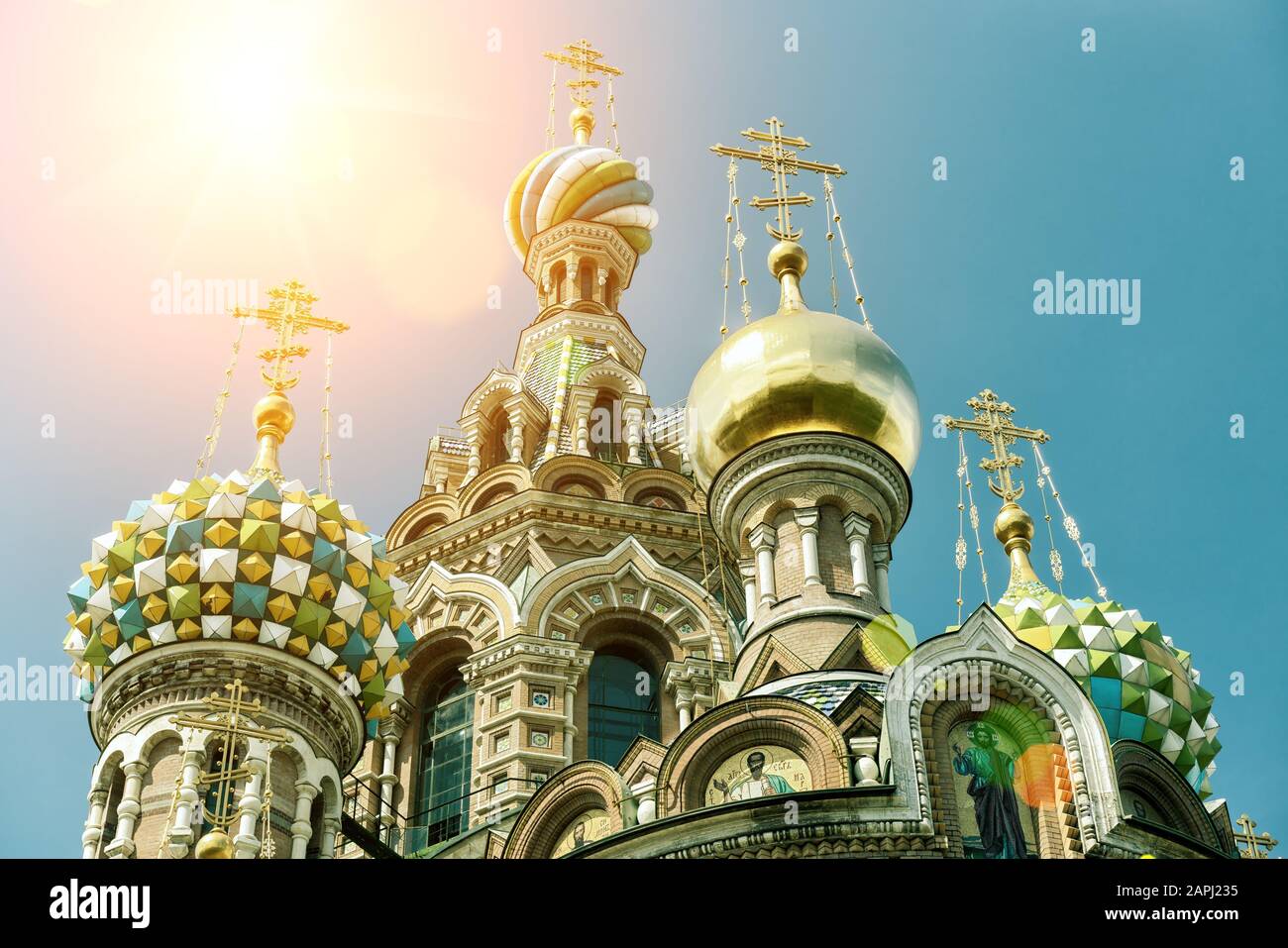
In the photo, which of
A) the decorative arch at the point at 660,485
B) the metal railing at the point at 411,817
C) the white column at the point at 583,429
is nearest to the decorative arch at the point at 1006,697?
the metal railing at the point at 411,817

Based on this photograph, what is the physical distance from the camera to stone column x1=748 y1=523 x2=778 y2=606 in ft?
54.1

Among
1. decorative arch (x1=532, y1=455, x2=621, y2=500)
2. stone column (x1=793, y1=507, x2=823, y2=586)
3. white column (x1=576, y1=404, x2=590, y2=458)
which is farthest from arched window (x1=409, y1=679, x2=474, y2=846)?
stone column (x1=793, y1=507, x2=823, y2=586)

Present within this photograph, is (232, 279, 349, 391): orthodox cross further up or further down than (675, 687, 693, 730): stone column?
further up

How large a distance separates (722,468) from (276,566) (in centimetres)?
412

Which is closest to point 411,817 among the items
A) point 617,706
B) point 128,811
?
point 617,706

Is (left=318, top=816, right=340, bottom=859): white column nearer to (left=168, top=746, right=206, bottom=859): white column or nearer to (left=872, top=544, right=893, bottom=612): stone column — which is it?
(left=168, top=746, right=206, bottom=859): white column

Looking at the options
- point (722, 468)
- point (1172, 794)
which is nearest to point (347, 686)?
point (722, 468)

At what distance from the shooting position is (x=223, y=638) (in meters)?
15.7

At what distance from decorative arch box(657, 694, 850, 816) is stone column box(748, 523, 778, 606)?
8.22 ft

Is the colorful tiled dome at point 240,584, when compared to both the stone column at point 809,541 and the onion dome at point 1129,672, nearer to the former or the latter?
the stone column at point 809,541

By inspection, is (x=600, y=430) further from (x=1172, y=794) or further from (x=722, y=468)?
(x=1172, y=794)

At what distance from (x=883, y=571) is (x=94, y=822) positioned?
23.1 feet

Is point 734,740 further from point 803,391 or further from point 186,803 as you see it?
point 186,803

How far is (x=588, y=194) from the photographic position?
27250mm
